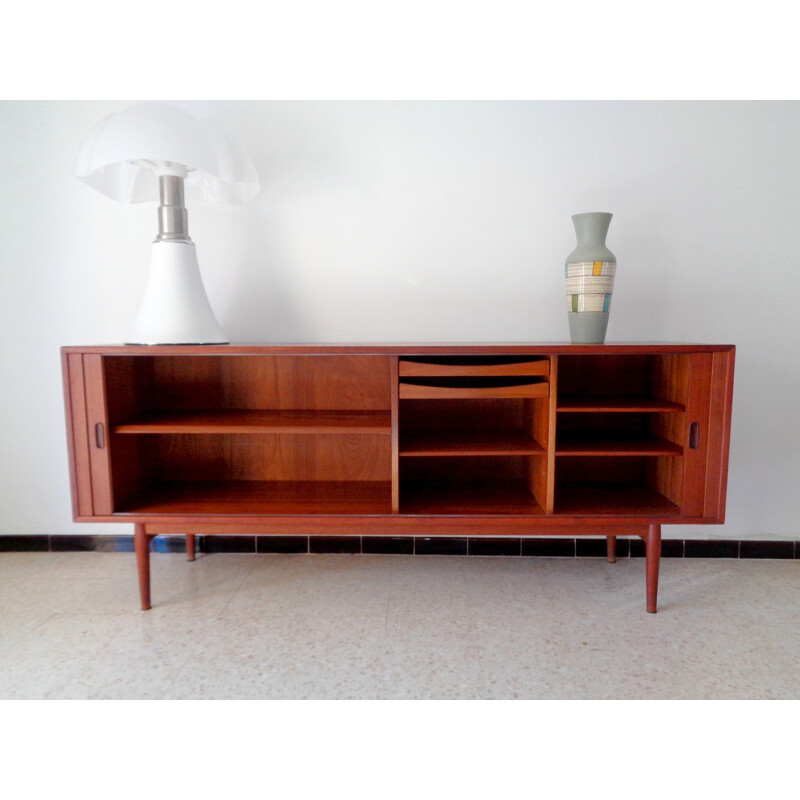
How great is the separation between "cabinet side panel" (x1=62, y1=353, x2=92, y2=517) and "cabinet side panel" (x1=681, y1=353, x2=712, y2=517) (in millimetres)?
1825

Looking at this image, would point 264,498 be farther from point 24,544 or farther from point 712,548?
point 712,548

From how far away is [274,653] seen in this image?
4.80ft

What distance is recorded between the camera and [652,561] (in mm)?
1631

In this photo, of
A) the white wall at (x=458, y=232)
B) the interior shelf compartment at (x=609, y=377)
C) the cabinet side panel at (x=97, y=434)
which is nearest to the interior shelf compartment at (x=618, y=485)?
the interior shelf compartment at (x=609, y=377)

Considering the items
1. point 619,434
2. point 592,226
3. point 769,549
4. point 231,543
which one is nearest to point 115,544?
point 231,543

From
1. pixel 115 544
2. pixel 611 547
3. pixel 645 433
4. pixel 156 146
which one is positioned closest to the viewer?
pixel 156 146

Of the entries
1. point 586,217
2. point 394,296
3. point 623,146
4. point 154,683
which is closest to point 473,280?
point 394,296

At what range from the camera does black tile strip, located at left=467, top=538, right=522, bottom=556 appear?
6.83 ft

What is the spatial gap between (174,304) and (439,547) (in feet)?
4.38

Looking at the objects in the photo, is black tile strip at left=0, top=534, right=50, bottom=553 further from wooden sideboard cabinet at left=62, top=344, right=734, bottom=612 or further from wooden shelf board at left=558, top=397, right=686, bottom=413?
wooden shelf board at left=558, top=397, right=686, bottom=413

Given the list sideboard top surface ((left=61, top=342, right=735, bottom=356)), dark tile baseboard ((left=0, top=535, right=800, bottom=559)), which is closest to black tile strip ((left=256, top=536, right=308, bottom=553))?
dark tile baseboard ((left=0, top=535, right=800, bottom=559))

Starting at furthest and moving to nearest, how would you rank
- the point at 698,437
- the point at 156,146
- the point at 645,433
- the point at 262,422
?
the point at 645,433
the point at 262,422
the point at 698,437
the point at 156,146

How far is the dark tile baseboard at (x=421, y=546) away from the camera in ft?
6.76

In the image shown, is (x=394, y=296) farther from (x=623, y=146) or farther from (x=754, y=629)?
(x=754, y=629)
